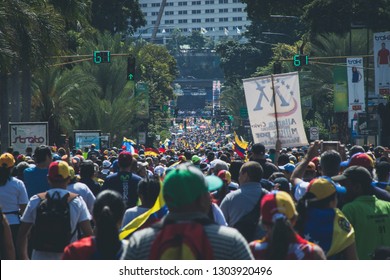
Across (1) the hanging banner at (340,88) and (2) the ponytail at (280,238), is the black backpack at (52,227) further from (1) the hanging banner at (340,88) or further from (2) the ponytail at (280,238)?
(1) the hanging banner at (340,88)

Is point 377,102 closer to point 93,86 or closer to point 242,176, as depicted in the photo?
point 93,86

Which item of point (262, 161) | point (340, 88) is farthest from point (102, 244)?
point (340, 88)

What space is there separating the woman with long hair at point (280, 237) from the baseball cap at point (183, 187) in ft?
1.96

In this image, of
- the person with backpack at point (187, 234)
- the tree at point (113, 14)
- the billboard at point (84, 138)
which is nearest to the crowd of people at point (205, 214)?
the person with backpack at point (187, 234)

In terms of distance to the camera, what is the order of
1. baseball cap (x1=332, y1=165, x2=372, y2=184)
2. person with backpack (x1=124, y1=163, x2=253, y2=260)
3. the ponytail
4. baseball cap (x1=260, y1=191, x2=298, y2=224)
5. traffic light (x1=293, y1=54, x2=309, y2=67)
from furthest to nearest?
traffic light (x1=293, y1=54, x2=309, y2=67), baseball cap (x1=332, y1=165, x2=372, y2=184), baseball cap (x1=260, y1=191, x2=298, y2=224), the ponytail, person with backpack (x1=124, y1=163, x2=253, y2=260)

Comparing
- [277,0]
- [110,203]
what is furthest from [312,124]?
[110,203]

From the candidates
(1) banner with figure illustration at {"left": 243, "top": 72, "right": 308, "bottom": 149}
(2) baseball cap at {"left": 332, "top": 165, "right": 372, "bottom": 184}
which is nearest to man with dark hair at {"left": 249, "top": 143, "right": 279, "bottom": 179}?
(1) banner with figure illustration at {"left": 243, "top": 72, "right": 308, "bottom": 149}

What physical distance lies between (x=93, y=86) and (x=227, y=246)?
46347mm

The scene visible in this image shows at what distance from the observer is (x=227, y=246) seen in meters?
5.67

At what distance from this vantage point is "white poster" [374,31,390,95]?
4166 centimetres

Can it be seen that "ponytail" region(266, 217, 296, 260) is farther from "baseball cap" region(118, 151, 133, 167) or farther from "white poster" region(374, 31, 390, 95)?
"white poster" region(374, 31, 390, 95)

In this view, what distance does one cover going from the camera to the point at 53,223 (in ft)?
29.7

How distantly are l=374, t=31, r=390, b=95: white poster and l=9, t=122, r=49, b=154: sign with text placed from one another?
15.3 meters

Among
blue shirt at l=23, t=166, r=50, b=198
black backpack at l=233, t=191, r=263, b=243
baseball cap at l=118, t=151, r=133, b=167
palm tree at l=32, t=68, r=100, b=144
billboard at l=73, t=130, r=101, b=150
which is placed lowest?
black backpack at l=233, t=191, r=263, b=243
